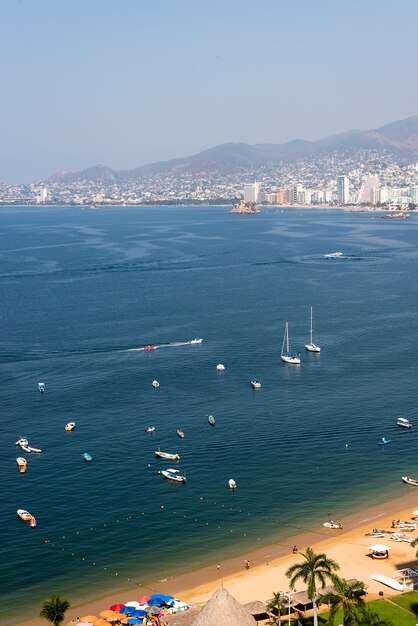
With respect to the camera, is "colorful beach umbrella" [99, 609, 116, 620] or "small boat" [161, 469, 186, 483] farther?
"small boat" [161, 469, 186, 483]

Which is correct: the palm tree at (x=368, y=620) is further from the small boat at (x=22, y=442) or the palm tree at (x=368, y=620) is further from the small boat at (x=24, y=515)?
the small boat at (x=22, y=442)

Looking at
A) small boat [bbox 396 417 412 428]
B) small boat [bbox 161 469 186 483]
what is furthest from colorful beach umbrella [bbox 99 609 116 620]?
small boat [bbox 396 417 412 428]

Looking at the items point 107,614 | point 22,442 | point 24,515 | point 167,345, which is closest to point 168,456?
point 22,442

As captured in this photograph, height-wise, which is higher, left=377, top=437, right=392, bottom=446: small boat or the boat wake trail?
the boat wake trail

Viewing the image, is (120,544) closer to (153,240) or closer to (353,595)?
(353,595)

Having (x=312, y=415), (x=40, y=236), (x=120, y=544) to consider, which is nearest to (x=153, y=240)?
(x=40, y=236)

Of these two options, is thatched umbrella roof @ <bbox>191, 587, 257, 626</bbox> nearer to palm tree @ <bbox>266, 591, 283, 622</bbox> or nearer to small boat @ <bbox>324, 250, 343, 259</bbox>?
palm tree @ <bbox>266, 591, 283, 622</bbox>

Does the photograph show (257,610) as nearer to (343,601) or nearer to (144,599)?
(343,601)

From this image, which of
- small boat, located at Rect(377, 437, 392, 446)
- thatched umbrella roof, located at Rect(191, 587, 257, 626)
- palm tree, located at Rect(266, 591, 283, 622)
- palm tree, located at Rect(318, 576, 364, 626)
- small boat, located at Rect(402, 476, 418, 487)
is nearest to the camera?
thatched umbrella roof, located at Rect(191, 587, 257, 626)
